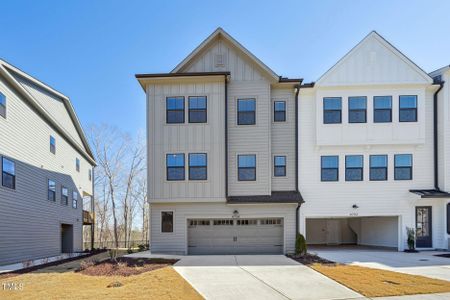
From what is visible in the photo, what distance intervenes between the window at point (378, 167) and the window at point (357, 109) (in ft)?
6.71

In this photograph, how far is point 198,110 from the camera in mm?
16609

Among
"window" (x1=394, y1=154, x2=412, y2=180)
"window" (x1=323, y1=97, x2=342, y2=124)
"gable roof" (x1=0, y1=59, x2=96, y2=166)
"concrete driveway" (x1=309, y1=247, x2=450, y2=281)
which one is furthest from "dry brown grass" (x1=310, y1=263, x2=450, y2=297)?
"gable roof" (x1=0, y1=59, x2=96, y2=166)

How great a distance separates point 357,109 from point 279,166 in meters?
4.98

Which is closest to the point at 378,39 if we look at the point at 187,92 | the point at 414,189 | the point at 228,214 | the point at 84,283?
the point at 414,189

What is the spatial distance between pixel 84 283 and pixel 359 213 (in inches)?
519

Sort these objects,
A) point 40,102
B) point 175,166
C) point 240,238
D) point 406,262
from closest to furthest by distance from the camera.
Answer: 1. point 406,262
2. point 175,166
3. point 240,238
4. point 40,102

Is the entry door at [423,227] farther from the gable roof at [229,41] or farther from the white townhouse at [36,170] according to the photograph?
the white townhouse at [36,170]

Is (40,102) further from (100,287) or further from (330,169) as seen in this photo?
(330,169)

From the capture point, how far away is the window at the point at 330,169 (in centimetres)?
1711

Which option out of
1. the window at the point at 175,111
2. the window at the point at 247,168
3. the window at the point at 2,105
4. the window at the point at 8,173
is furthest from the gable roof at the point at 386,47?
the window at the point at 8,173

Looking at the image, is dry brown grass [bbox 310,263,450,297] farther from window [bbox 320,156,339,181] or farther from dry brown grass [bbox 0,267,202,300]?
window [bbox 320,156,339,181]

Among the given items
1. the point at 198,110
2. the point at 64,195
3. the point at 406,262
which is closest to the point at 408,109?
the point at 406,262

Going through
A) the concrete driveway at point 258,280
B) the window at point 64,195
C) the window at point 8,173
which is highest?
the window at point 8,173

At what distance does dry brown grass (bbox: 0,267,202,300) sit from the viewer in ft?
25.9
